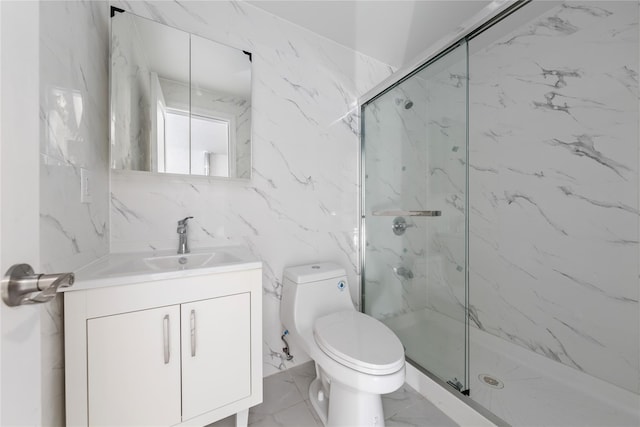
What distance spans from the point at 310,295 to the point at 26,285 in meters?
1.23

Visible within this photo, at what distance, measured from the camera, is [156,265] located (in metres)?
1.20

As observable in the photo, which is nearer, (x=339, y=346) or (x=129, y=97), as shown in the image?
(x=339, y=346)

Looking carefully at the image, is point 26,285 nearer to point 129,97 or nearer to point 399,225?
point 129,97

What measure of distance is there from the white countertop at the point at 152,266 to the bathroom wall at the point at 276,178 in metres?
0.09

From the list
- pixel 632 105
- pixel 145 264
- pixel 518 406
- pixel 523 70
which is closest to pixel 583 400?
pixel 518 406

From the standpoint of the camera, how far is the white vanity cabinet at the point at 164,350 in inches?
32.5

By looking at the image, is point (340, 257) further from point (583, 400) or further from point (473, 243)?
point (583, 400)

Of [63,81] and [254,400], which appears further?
[254,400]

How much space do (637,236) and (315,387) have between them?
190 cm

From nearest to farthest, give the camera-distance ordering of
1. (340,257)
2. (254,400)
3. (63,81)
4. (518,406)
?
(63,81), (254,400), (518,406), (340,257)

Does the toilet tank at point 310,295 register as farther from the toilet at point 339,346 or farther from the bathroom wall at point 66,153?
the bathroom wall at point 66,153

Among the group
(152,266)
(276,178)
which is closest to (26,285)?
(152,266)

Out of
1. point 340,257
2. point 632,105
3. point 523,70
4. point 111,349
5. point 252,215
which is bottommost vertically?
point 111,349

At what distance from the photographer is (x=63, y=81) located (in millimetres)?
844
